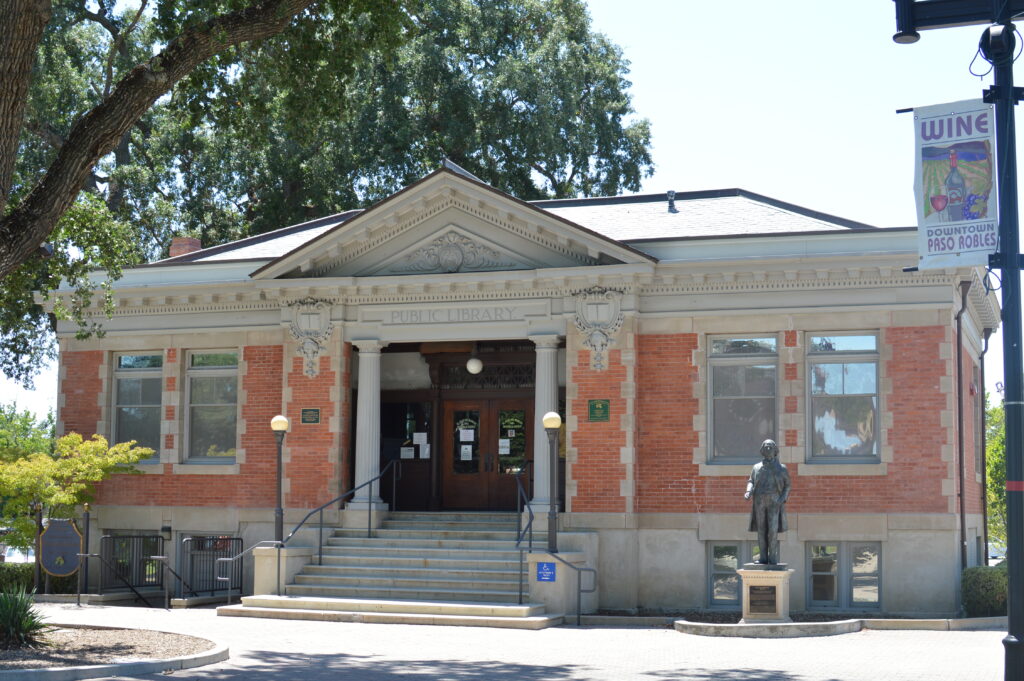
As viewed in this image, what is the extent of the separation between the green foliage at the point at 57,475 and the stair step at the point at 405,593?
15.6 ft

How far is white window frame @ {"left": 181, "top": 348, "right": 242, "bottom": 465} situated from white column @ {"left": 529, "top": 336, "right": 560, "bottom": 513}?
5933 mm

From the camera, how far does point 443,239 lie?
22781 millimetres

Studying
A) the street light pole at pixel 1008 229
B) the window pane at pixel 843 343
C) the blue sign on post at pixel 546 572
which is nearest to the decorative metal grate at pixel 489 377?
the blue sign on post at pixel 546 572

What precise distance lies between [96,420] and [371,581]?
7.56 metres

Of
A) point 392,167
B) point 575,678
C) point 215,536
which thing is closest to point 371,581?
point 215,536

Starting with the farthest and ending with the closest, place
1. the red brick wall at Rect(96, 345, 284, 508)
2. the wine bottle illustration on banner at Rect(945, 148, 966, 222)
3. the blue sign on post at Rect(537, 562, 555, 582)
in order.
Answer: the red brick wall at Rect(96, 345, 284, 508)
the blue sign on post at Rect(537, 562, 555, 582)
the wine bottle illustration on banner at Rect(945, 148, 966, 222)

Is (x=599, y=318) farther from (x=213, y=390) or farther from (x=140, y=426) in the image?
(x=140, y=426)

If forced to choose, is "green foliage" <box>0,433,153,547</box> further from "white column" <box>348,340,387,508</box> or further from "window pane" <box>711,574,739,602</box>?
"window pane" <box>711,574,739,602</box>

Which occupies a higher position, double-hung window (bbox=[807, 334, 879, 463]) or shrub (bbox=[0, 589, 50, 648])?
double-hung window (bbox=[807, 334, 879, 463])

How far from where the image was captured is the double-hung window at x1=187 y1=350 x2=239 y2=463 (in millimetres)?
24281

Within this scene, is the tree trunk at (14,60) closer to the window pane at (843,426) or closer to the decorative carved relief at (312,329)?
the decorative carved relief at (312,329)

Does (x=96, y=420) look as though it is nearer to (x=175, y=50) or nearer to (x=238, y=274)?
(x=238, y=274)

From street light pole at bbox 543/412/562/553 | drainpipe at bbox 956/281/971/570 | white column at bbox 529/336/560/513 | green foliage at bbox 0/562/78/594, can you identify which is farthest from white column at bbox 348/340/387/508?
drainpipe at bbox 956/281/971/570

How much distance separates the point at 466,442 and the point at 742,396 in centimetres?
579
